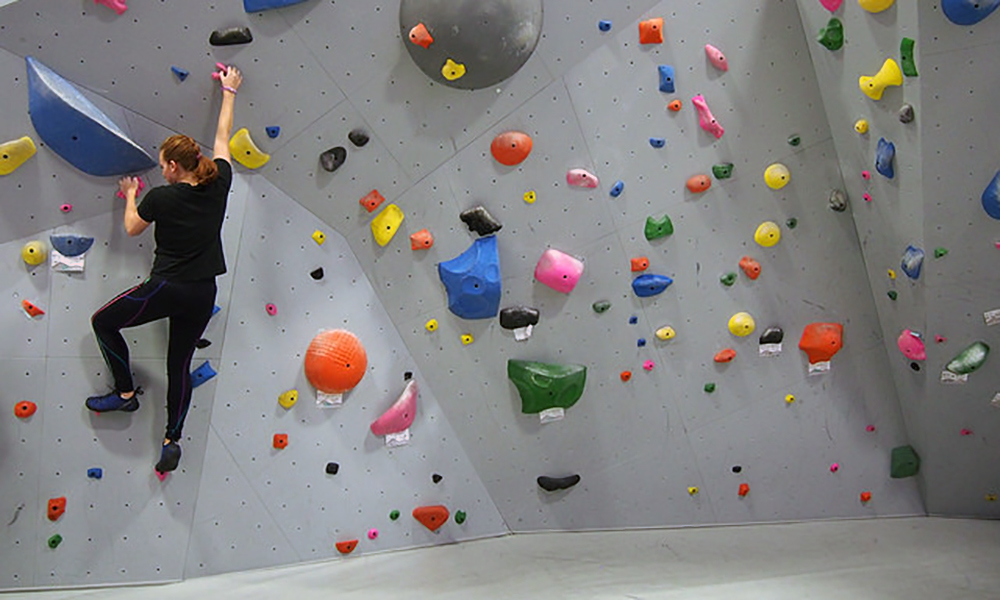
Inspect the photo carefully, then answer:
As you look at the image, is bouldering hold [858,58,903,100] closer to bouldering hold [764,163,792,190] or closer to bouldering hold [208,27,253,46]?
bouldering hold [764,163,792,190]

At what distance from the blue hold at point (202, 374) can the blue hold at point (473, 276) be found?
879 mm

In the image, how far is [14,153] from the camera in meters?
2.48

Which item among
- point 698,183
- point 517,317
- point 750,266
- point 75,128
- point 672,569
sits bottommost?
point 672,569

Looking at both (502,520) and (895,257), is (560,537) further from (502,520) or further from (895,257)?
(895,257)

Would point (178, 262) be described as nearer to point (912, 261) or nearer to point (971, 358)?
point (912, 261)

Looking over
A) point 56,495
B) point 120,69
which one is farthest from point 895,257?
point 56,495

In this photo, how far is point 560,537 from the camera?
328 centimetres

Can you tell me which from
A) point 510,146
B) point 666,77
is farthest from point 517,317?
point 666,77

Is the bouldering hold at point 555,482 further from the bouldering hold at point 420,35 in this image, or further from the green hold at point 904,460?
the bouldering hold at point 420,35

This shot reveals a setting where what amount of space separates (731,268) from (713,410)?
1.97 ft

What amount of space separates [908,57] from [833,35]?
0.35 m

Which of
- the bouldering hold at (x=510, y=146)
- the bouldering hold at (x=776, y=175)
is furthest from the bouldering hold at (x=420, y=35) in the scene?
the bouldering hold at (x=776, y=175)

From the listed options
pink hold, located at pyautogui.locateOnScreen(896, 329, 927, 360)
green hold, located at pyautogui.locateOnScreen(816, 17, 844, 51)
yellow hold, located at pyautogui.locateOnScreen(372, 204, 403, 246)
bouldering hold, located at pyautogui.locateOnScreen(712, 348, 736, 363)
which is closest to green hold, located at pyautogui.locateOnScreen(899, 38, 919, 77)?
green hold, located at pyautogui.locateOnScreen(816, 17, 844, 51)

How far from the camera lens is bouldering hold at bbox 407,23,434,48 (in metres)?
2.65
